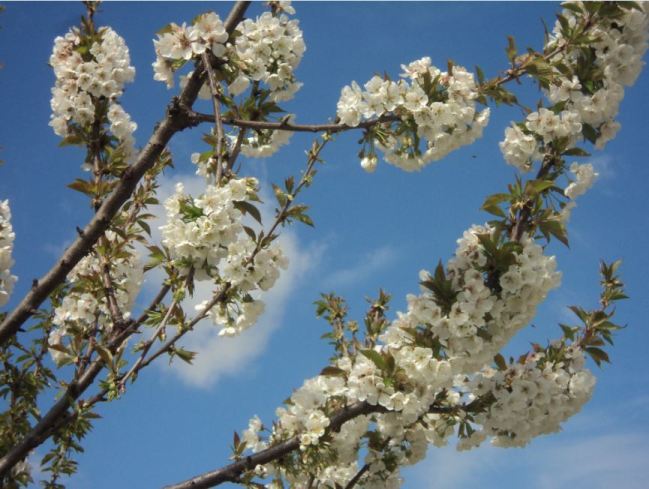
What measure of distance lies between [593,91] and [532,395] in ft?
6.05

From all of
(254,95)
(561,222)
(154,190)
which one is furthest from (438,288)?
(154,190)

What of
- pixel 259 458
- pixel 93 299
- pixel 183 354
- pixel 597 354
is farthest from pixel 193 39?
pixel 597 354

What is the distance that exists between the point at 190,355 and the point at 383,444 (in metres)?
1.74

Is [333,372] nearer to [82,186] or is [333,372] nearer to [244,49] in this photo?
[82,186]

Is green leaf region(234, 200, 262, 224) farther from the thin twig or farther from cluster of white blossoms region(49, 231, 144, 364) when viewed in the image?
the thin twig

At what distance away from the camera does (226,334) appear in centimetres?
362

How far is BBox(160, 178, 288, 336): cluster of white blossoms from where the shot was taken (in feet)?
9.86

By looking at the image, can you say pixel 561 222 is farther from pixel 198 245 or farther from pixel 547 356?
pixel 198 245

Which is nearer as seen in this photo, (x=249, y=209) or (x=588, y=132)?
(x=249, y=209)

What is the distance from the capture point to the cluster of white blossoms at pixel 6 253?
153 inches

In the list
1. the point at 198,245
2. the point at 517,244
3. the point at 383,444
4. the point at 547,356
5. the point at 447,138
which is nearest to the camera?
the point at 198,245

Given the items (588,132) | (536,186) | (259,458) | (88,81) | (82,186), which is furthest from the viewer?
(88,81)

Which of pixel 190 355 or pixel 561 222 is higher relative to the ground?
pixel 561 222

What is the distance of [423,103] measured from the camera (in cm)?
358
